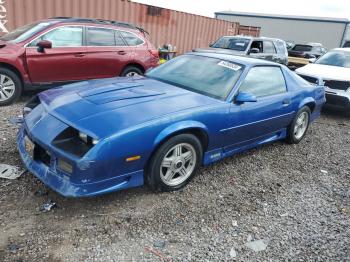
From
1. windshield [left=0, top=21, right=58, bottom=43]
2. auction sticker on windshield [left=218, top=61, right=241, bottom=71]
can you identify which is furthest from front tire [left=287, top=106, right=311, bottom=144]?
windshield [left=0, top=21, right=58, bottom=43]

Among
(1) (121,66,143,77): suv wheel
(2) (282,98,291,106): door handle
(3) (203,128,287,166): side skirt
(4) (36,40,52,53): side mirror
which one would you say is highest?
(4) (36,40,52,53): side mirror

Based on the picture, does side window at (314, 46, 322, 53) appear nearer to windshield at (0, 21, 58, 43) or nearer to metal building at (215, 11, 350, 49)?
windshield at (0, 21, 58, 43)

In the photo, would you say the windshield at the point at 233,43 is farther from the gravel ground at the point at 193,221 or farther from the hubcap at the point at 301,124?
the gravel ground at the point at 193,221

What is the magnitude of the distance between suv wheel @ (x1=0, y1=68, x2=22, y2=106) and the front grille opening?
3553 mm

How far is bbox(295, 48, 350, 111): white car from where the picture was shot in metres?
7.46

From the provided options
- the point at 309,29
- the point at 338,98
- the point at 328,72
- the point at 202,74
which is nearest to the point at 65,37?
the point at 202,74

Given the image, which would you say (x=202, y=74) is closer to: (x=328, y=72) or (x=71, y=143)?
(x=71, y=143)

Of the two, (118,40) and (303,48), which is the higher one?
(118,40)

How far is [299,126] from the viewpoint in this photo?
551 centimetres

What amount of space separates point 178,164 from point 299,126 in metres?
2.95

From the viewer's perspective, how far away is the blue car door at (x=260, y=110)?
13.0 feet

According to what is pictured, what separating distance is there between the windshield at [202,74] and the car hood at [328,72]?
455 centimetres

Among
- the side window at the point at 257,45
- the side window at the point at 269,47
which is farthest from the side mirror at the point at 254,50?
the side window at the point at 269,47

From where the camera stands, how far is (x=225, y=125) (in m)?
3.76
